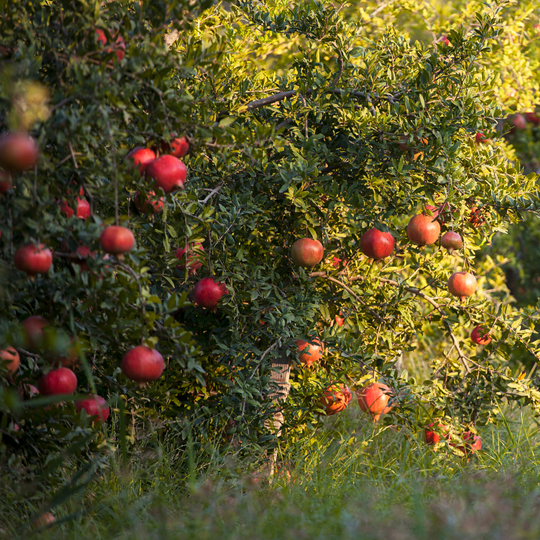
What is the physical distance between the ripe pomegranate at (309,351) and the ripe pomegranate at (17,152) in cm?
160

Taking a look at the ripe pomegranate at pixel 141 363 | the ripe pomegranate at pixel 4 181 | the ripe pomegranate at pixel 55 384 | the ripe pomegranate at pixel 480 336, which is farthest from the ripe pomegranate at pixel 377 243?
the ripe pomegranate at pixel 4 181

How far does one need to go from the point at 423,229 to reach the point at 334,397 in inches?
40.8

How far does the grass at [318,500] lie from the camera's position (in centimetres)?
179

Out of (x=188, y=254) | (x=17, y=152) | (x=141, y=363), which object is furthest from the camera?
(x=188, y=254)

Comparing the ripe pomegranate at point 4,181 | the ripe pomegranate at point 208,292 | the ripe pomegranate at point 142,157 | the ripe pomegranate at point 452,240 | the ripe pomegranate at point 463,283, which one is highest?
the ripe pomegranate at point 142,157

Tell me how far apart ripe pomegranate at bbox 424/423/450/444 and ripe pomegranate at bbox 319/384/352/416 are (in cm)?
45

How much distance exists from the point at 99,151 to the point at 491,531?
5.66 ft

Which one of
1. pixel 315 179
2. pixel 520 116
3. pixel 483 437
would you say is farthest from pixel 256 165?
pixel 520 116

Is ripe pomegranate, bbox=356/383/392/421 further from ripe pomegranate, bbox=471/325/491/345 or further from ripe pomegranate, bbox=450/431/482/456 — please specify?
ripe pomegranate, bbox=471/325/491/345

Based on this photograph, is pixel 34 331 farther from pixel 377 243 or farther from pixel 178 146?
pixel 377 243

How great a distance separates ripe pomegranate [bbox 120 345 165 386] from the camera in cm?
196

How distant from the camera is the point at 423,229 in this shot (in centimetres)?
276

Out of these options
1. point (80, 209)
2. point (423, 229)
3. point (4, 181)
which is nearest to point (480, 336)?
point (423, 229)

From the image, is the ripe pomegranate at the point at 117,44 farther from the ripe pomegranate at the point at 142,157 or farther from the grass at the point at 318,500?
the grass at the point at 318,500
